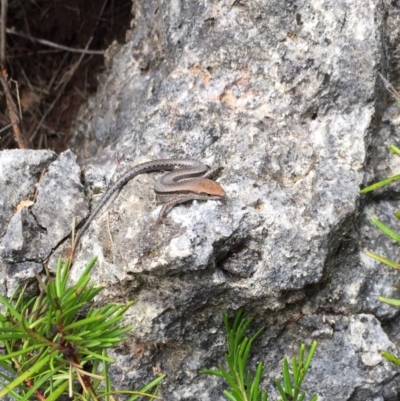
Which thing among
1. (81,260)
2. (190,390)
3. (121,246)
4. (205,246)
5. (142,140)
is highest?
(142,140)

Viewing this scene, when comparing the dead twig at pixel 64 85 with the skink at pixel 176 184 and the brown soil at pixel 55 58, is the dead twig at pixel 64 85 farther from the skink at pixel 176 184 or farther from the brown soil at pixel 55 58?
the skink at pixel 176 184

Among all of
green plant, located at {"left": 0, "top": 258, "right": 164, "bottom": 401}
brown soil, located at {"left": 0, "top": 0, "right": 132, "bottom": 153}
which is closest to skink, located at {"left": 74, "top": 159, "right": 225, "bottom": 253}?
green plant, located at {"left": 0, "top": 258, "right": 164, "bottom": 401}

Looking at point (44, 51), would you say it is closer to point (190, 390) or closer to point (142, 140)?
point (142, 140)

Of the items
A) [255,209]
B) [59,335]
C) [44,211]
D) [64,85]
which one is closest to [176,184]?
[255,209]

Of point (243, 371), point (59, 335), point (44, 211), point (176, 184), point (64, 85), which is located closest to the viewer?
point (59, 335)

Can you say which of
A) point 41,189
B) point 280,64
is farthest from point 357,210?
point 41,189

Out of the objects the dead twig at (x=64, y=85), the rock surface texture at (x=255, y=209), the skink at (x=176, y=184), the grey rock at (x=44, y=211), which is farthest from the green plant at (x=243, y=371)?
Result: the dead twig at (x=64, y=85)

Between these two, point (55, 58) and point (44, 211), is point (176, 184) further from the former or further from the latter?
point (55, 58)
